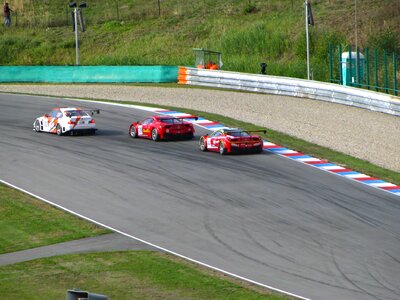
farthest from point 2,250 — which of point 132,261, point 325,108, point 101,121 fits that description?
point 325,108

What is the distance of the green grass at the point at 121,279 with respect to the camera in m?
21.5

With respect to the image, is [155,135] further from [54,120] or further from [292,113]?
[292,113]

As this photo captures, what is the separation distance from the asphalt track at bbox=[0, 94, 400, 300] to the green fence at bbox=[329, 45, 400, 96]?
47.9ft

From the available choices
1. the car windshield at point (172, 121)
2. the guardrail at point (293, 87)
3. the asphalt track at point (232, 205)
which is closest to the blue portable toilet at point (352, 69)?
the guardrail at point (293, 87)

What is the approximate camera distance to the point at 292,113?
47625 mm

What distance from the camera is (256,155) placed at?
1502 inches

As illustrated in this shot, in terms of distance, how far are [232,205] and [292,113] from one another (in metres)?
17.8

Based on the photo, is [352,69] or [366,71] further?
[352,69]

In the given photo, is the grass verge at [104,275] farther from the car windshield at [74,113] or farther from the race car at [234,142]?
the car windshield at [74,113]

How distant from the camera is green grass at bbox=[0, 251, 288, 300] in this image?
21516 mm

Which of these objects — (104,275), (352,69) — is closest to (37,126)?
(352,69)

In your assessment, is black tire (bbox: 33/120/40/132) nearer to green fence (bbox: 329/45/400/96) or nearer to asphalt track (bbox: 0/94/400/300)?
asphalt track (bbox: 0/94/400/300)

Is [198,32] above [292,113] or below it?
above

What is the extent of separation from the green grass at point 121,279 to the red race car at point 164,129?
610 inches
